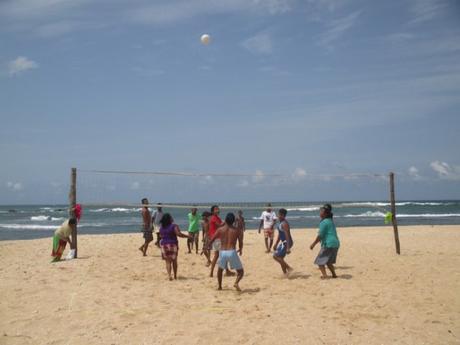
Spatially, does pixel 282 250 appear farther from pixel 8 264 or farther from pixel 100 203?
pixel 8 264

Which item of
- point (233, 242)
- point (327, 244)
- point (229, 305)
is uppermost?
point (233, 242)

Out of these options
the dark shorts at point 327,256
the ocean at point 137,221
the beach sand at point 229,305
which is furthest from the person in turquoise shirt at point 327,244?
the ocean at point 137,221

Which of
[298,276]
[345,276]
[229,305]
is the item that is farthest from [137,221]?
[229,305]

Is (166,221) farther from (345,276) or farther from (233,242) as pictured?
(345,276)

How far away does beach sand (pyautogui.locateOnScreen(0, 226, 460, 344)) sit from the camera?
16.3 ft

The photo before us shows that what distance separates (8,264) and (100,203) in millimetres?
2351

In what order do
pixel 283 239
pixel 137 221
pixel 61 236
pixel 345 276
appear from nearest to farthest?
pixel 283 239 < pixel 345 276 < pixel 61 236 < pixel 137 221

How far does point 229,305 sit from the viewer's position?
619cm

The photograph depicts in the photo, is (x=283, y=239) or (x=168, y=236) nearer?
(x=168, y=236)

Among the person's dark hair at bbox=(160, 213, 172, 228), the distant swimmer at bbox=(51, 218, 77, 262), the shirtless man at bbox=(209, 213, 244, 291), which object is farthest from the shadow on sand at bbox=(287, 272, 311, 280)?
the distant swimmer at bbox=(51, 218, 77, 262)

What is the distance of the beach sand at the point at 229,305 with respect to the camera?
4.97 m

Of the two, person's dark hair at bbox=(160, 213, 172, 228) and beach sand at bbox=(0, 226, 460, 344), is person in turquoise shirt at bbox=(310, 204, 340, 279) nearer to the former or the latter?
beach sand at bbox=(0, 226, 460, 344)

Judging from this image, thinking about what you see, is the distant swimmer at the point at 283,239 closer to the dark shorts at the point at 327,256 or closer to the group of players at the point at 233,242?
the group of players at the point at 233,242

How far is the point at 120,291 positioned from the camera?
7.02m
